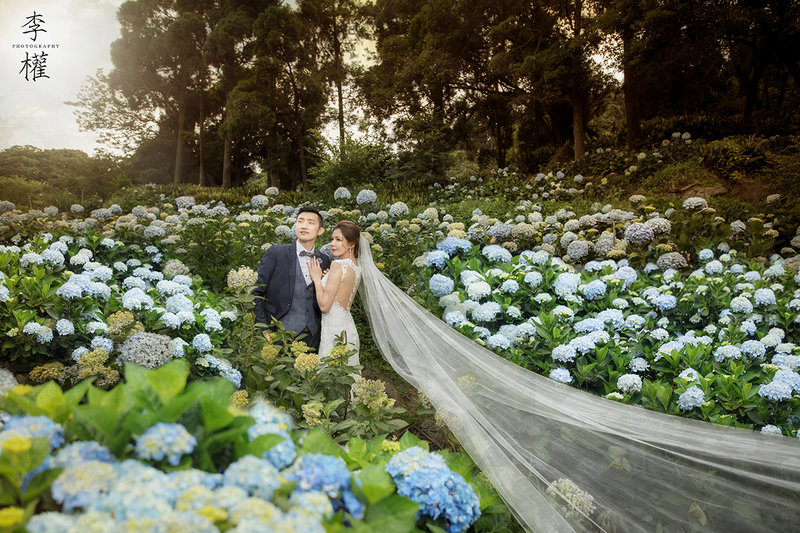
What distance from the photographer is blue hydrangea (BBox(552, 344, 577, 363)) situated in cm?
290

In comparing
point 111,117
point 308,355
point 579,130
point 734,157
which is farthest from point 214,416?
point 111,117

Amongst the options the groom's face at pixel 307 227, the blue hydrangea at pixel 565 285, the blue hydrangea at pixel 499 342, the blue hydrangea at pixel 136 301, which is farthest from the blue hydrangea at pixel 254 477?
the blue hydrangea at pixel 565 285

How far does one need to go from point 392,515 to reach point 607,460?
1708mm

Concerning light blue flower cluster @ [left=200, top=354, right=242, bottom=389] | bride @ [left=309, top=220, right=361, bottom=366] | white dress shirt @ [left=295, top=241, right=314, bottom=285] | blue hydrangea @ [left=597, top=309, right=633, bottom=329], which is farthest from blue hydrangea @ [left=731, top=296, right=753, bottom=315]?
light blue flower cluster @ [left=200, top=354, right=242, bottom=389]

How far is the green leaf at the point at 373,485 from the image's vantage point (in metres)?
0.83

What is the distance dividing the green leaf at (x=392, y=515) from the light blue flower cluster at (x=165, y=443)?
0.34 meters

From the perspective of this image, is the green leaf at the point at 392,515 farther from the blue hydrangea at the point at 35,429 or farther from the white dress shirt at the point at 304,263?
the white dress shirt at the point at 304,263

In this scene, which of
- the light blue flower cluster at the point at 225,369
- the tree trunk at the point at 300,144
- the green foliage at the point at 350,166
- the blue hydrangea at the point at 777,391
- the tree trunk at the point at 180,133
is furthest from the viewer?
the tree trunk at the point at 180,133

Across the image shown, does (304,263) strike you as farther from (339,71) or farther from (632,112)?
(339,71)

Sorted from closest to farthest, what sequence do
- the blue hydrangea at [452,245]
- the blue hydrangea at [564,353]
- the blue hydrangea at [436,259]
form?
the blue hydrangea at [564,353] → the blue hydrangea at [436,259] → the blue hydrangea at [452,245]

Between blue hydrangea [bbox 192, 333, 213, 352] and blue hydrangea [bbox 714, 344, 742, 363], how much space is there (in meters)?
3.19

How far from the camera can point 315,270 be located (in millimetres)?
3615

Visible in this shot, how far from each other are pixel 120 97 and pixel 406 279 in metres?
20.1

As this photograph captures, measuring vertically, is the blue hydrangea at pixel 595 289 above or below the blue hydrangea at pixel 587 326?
above
